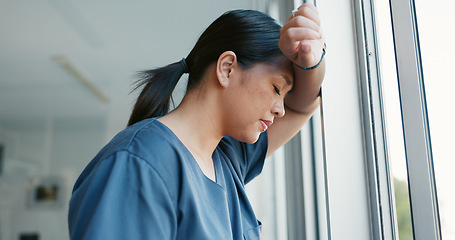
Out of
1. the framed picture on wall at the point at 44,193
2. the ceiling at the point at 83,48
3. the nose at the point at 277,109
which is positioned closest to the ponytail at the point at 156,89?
the nose at the point at 277,109

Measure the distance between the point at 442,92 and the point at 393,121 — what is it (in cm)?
13

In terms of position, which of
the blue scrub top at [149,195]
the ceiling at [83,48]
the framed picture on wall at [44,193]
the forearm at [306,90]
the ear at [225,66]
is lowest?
the framed picture on wall at [44,193]

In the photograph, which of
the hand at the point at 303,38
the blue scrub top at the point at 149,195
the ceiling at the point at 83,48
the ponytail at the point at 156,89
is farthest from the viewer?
the ceiling at the point at 83,48

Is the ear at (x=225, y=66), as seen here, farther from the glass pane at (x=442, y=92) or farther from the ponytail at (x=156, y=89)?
the glass pane at (x=442, y=92)

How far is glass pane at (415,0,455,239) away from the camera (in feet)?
1.87

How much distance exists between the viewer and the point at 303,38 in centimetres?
67

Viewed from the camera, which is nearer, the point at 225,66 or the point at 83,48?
the point at 225,66

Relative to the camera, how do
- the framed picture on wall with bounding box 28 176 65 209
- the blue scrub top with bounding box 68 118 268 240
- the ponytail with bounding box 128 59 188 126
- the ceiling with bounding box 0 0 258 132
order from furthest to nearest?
the framed picture on wall with bounding box 28 176 65 209 → the ceiling with bounding box 0 0 258 132 → the ponytail with bounding box 128 59 188 126 → the blue scrub top with bounding box 68 118 268 240

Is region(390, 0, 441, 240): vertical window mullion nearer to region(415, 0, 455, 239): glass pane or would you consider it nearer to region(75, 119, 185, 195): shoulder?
region(415, 0, 455, 239): glass pane

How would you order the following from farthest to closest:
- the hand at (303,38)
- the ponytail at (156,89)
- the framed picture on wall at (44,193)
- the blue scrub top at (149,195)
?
the framed picture on wall at (44,193)
the ponytail at (156,89)
the hand at (303,38)
the blue scrub top at (149,195)

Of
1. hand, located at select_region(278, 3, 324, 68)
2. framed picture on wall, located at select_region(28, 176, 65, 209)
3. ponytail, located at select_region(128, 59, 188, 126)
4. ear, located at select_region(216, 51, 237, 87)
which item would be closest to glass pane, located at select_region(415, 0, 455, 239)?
hand, located at select_region(278, 3, 324, 68)

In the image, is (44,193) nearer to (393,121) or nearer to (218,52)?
(218,52)

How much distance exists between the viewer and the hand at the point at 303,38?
2.18 ft

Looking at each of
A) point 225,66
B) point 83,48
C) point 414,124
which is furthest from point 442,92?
point 83,48
